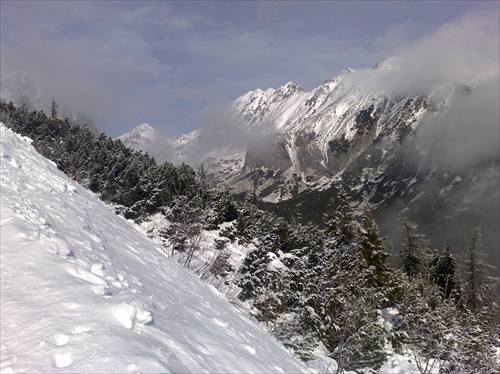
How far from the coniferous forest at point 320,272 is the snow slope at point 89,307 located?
224 inches

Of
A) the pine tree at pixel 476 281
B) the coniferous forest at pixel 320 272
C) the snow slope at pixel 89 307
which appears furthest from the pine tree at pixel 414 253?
the snow slope at pixel 89 307

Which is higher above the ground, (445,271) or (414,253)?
(414,253)

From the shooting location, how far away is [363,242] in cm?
2522

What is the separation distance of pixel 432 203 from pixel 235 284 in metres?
203

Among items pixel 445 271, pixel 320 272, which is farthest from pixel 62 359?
pixel 445 271

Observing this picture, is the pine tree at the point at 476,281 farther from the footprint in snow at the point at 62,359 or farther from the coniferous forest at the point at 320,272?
the footprint in snow at the point at 62,359

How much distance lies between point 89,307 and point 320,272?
15314mm

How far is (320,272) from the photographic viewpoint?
18.2 metres

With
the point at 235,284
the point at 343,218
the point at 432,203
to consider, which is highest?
the point at 432,203

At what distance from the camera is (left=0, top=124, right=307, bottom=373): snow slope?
346cm

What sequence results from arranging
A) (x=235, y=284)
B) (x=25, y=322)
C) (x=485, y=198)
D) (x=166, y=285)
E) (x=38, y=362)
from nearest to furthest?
(x=38, y=362), (x=25, y=322), (x=166, y=285), (x=235, y=284), (x=485, y=198)

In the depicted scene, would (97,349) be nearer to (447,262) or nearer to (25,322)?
(25,322)

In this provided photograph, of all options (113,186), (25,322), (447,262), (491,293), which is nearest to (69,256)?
(25,322)

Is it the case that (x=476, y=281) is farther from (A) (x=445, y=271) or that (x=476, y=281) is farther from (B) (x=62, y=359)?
(B) (x=62, y=359)
